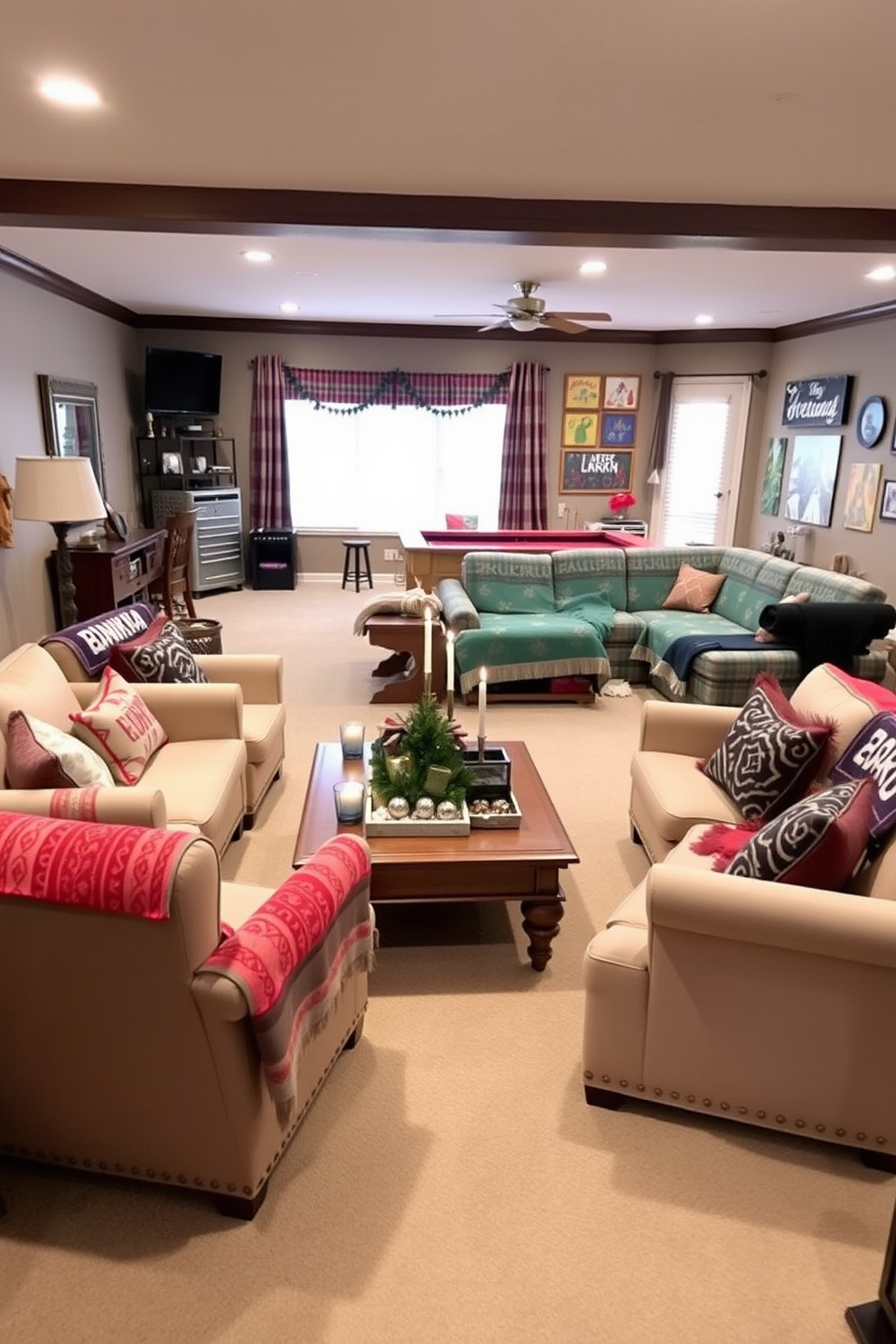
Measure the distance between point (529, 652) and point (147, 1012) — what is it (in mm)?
3642

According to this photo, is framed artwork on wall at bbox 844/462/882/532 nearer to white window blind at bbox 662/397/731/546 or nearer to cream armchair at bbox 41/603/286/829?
white window blind at bbox 662/397/731/546

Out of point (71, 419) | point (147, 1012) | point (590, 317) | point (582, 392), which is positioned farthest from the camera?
point (582, 392)

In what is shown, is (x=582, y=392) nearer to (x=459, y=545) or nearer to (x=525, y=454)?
(x=525, y=454)

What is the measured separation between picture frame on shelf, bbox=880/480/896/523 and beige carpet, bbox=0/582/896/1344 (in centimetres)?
513

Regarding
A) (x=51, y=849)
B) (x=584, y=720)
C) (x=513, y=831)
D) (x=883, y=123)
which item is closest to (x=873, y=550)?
(x=584, y=720)

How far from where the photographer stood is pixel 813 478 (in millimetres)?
7023

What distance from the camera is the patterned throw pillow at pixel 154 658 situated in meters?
3.23

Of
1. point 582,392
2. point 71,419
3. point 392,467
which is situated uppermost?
point 582,392

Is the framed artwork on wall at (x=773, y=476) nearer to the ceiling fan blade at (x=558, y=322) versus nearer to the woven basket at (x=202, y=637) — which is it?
the ceiling fan blade at (x=558, y=322)

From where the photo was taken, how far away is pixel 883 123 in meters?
2.54

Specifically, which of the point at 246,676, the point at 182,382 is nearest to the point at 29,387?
the point at 182,382

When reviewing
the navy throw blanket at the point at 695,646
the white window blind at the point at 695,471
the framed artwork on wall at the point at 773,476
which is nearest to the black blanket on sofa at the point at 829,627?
the navy throw blanket at the point at 695,646

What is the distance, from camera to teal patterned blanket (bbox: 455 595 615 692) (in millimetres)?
4867

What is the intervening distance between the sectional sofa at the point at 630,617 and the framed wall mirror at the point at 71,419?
9.36ft
